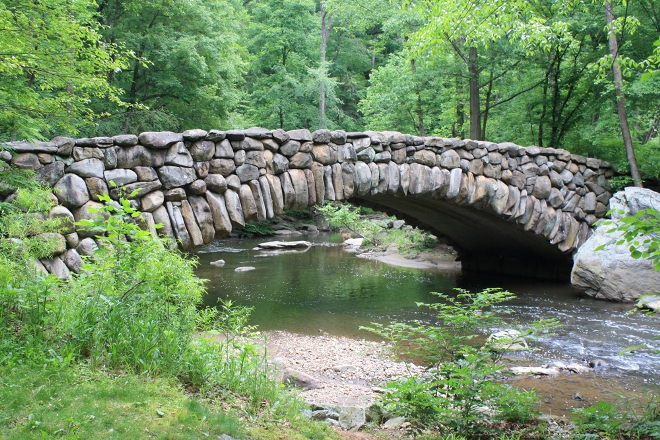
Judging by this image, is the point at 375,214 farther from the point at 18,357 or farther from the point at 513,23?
the point at 18,357

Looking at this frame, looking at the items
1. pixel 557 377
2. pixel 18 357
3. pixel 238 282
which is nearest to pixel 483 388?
pixel 18 357

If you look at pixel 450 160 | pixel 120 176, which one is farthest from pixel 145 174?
pixel 450 160

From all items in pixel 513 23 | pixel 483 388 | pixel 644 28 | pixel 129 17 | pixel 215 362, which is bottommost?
pixel 483 388

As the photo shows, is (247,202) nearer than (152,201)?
No

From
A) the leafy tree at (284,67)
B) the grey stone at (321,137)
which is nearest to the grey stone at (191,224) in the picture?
the grey stone at (321,137)

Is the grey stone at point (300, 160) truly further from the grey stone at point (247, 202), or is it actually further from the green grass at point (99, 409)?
the green grass at point (99, 409)

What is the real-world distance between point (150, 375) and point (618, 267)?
32.0ft

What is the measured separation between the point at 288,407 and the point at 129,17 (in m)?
15.2

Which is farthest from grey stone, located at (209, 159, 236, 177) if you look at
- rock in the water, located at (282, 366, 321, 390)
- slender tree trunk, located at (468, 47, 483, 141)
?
slender tree trunk, located at (468, 47, 483, 141)

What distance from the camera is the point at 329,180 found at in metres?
8.36

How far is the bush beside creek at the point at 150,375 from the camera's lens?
2.64m

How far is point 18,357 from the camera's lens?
9.73ft

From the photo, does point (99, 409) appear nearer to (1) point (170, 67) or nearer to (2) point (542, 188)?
(2) point (542, 188)

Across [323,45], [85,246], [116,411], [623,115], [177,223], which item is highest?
[323,45]
